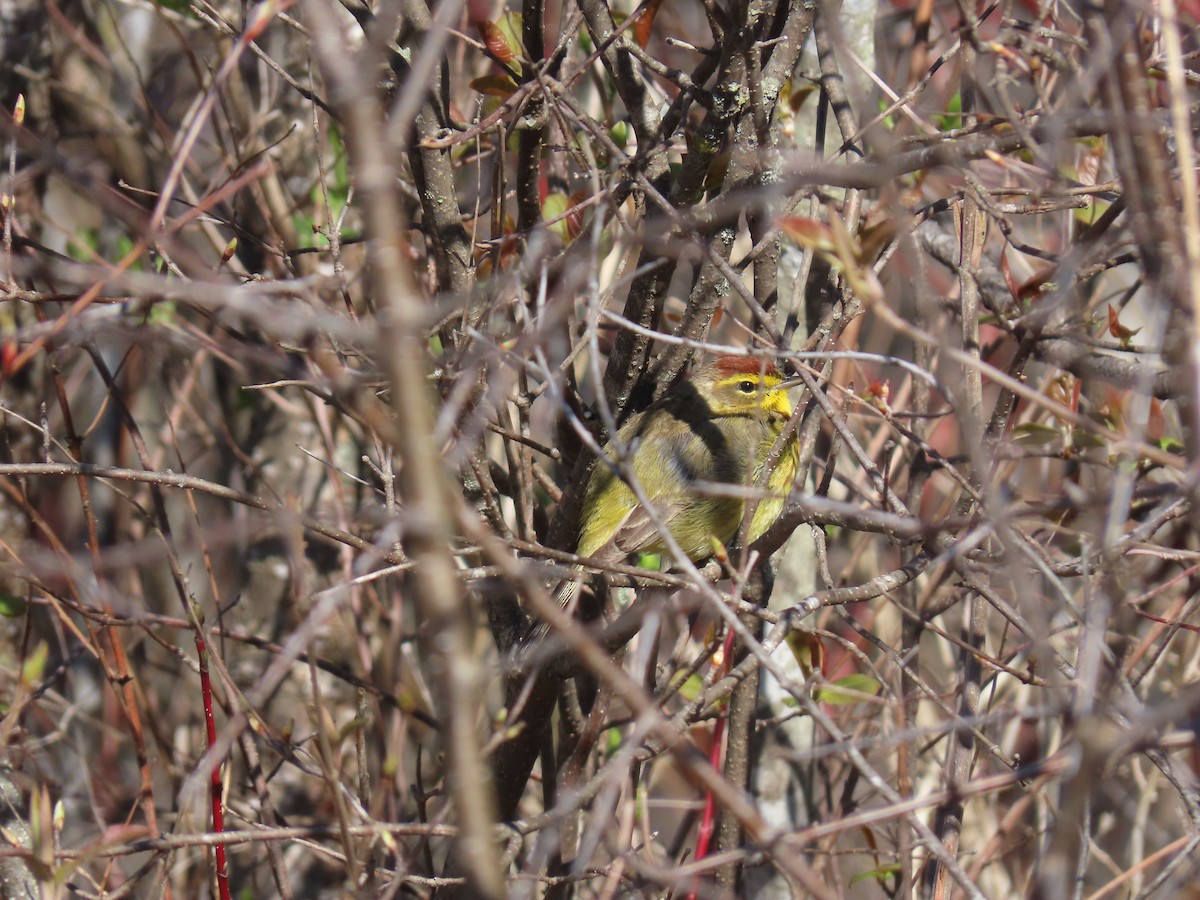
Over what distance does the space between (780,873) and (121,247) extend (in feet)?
13.9

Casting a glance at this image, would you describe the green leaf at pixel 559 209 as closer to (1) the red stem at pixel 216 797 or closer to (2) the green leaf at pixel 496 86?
(2) the green leaf at pixel 496 86

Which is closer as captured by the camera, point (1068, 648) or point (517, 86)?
point (517, 86)

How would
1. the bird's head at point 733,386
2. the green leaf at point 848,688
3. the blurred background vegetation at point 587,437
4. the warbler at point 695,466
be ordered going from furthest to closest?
the bird's head at point 733,386
the warbler at point 695,466
the green leaf at point 848,688
the blurred background vegetation at point 587,437

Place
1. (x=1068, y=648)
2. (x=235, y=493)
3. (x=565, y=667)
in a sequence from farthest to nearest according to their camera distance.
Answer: (x=1068, y=648) < (x=565, y=667) < (x=235, y=493)

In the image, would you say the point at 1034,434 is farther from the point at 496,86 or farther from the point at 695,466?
the point at 496,86

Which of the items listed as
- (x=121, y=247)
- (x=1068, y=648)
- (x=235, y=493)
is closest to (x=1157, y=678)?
(x=1068, y=648)

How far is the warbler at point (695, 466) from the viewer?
4.45 meters

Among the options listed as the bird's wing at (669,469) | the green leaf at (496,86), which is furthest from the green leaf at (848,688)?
the green leaf at (496,86)

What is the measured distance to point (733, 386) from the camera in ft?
15.9

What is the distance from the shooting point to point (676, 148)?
3729 millimetres

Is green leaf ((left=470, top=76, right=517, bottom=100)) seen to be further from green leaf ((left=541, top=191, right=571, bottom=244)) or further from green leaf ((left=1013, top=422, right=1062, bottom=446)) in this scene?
green leaf ((left=1013, top=422, right=1062, bottom=446))

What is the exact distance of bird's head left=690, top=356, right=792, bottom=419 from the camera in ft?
15.5

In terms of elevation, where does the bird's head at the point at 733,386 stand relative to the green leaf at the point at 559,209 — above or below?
below

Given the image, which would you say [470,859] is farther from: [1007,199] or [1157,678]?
[1157,678]
